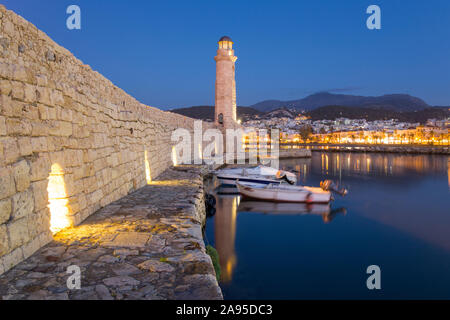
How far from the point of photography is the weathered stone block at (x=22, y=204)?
288cm

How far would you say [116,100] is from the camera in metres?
7.91

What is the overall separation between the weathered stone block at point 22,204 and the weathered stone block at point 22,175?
0.07 meters

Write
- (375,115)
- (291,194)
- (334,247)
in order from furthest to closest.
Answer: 1. (375,115)
2. (291,194)
3. (334,247)

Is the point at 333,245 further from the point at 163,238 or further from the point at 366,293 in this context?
the point at 163,238

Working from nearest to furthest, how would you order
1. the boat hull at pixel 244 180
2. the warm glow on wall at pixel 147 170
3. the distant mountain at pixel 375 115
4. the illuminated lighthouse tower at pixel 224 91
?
the warm glow on wall at pixel 147 170, the boat hull at pixel 244 180, the illuminated lighthouse tower at pixel 224 91, the distant mountain at pixel 375 115

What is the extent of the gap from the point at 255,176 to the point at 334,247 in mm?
8230

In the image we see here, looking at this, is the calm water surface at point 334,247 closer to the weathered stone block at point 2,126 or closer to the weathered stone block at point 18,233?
the weathered stone block at point 18,233

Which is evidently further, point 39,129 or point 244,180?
point 244,180

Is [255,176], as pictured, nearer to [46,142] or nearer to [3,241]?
[46,142]

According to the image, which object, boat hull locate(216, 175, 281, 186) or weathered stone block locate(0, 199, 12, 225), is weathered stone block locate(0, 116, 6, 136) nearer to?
weathered stone block locate(0, 199, 12, 225)

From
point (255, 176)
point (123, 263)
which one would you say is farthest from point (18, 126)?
point (255, 176)

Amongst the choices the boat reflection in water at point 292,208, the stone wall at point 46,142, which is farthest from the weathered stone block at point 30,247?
the boat reflection in water at point 292,208

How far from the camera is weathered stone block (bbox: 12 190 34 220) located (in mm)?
2875

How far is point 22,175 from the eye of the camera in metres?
3.01
